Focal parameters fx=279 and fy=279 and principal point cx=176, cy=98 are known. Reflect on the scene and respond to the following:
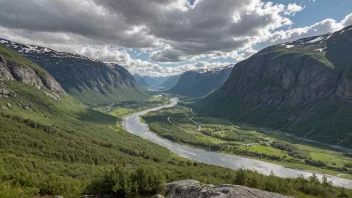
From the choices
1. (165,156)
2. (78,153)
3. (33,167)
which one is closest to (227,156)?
(165,156)

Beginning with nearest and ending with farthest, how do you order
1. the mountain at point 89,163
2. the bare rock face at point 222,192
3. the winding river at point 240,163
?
1. the bare rock face at point 222,192
2. the mountain at point 89,163
3. the winding river at point 240,163

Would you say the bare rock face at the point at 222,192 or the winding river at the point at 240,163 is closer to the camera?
the bare rock face at the point at 222,192

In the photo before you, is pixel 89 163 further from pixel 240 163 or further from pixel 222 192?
pixel 222 192

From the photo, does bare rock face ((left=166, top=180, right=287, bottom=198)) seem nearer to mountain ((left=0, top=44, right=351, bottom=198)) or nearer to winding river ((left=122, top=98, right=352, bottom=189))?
mountain ((left=0, top=44, right=351, bottom=198))

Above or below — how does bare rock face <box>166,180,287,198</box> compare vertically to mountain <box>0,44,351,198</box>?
above

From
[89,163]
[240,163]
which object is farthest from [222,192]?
[240,163]

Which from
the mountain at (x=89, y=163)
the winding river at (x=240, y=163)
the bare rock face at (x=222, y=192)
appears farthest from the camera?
the winding river at (x=240, y=163)

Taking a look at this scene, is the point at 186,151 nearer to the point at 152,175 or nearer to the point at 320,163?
the point at 320,163

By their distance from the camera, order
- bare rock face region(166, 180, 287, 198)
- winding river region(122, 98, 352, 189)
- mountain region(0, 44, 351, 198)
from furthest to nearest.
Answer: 1. winding river region(122, 98, 352, 189)
2. mountain region(0, 44, 351, 198)
3. bare rock face region(166, 180, 287, 198)

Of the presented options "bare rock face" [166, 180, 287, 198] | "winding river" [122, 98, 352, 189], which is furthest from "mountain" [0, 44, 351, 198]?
"winding river" [122, 98, 352, 189]

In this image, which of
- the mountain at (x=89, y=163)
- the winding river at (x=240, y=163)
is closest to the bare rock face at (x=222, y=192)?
the mountain at (x=89, y=163)

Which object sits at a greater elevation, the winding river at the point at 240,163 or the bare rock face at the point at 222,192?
the bare rock face at the point at 222,192

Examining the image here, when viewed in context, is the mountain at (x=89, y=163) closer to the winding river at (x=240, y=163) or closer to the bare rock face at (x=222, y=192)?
the bare rock face at (x=222, y=192)
